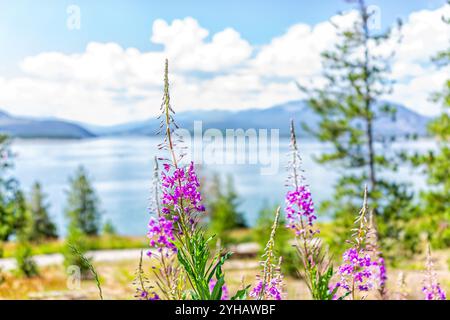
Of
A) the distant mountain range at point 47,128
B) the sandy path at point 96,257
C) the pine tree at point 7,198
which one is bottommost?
the sandy path at point 96,257

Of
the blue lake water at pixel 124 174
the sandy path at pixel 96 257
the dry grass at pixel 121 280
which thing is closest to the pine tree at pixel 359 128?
the blue lake water at pixel 124 174

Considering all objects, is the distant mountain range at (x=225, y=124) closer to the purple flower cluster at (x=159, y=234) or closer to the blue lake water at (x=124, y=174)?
the blue lake water at (x=124, y=174)

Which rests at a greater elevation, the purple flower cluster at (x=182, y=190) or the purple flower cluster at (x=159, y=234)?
the purple flower cluster at (x=182, y=190)

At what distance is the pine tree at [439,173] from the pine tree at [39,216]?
26512 mm

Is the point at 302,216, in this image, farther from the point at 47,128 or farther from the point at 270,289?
the point at 47,128

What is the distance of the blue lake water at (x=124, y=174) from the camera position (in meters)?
27.2

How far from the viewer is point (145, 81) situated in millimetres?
80375

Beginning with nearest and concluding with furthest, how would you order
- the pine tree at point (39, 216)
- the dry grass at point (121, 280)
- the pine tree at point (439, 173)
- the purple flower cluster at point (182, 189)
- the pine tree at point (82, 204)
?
the purple flower cluster at point (182, 189)
the dry grass at point (121, 280)
the pine tree at point (439, 173)
the pine tree at point (82, 204)
the pine tree at point (39, 216)

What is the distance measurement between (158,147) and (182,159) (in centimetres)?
22

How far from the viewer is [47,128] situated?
4441 inches

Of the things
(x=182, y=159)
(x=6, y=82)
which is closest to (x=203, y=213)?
(x=182, y=159)

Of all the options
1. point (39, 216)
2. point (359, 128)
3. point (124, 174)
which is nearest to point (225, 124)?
point (124, 174)

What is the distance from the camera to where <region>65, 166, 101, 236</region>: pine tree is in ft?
107
